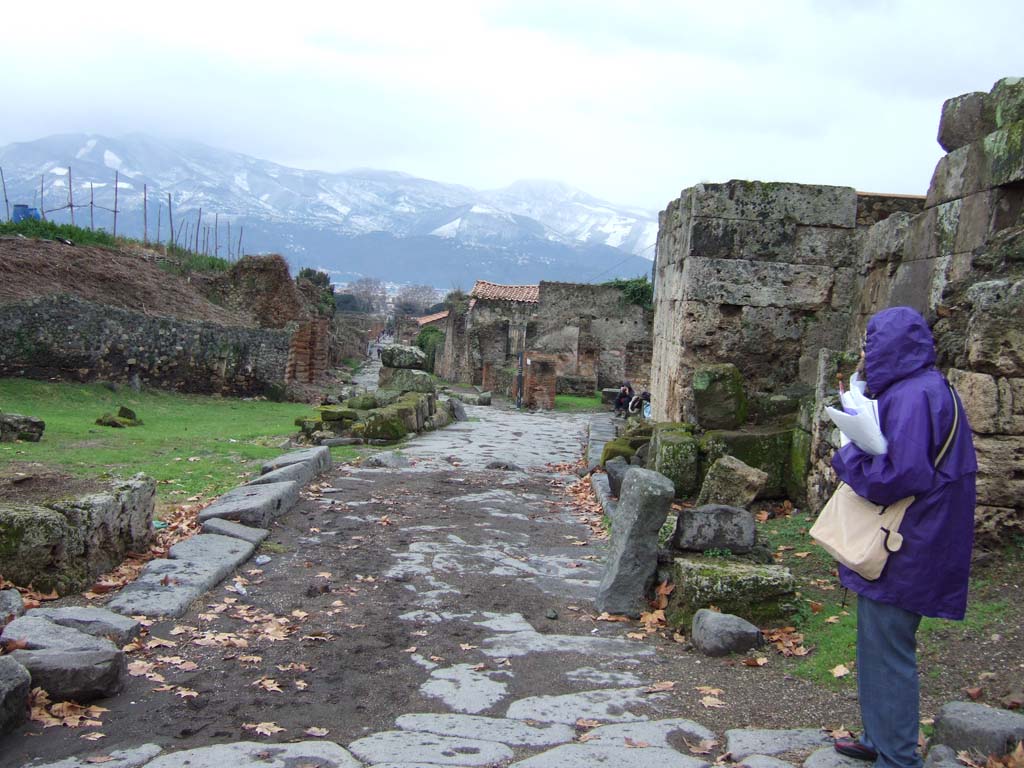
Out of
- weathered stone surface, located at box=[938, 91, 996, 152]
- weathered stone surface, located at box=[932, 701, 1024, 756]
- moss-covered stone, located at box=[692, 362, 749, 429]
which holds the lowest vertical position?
weathered stone surface, located at box=[932, 701, 1024, 756]

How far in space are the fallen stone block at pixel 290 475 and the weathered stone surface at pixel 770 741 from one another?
6115mm

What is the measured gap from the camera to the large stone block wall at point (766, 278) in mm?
9594

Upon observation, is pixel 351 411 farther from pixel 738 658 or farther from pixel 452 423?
pixel 738 658

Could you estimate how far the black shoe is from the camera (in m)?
3.28

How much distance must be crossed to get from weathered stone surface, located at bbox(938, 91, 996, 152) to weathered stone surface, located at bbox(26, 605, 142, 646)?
635 centimetres

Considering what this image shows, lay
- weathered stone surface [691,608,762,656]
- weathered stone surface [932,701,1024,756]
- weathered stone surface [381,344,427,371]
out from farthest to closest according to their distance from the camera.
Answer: weathered stone surface [381,344,427,371]
weathered stone surface [691,608,762,656]
weathered stone surface [932,701,1024,756]

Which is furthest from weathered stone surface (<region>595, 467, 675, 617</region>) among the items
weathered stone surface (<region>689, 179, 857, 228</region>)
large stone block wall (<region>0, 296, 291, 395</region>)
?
large stone block wall (<region>0, 296, 291, 395</region>)

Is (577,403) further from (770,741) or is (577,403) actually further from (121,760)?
(121,760)

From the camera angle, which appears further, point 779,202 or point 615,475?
point 779,202

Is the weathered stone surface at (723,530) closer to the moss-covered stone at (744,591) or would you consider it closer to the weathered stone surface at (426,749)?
the moss-covered stone at (744,591)

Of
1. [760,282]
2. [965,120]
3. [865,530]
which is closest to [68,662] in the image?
[865,530]

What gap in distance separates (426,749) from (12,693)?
1673 millimetres

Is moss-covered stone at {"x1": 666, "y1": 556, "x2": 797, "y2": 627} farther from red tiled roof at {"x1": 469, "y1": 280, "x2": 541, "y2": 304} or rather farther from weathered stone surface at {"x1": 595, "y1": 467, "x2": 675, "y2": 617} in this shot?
red tiled roof at {"x1": 469, "y1": 280, "x2": 541, "y2": 304}

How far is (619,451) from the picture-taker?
10.8m
